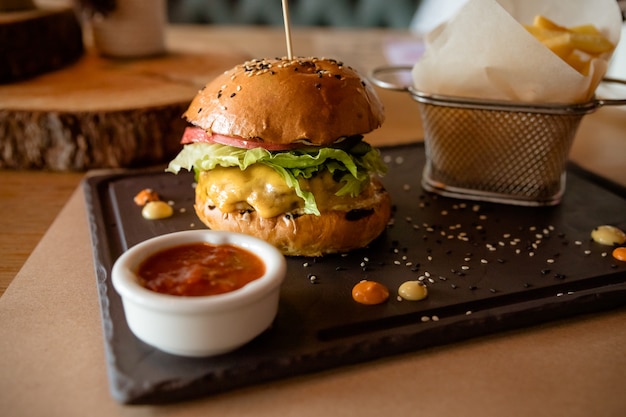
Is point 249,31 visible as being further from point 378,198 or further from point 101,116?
point 378,198

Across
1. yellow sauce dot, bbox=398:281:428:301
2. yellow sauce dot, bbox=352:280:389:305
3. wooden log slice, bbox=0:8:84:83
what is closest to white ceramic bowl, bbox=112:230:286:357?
yellow sauce dot, bbox=352:280:389:305

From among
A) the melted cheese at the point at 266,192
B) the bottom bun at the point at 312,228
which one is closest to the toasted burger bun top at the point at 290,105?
the melted cheese at the point at 266,192

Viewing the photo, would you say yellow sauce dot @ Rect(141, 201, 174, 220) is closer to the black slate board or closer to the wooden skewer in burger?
the black slate board

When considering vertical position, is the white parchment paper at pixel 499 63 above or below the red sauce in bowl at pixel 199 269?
above

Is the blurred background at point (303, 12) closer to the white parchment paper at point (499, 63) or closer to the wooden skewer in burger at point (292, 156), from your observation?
the white parchment paper at point (499, 63)

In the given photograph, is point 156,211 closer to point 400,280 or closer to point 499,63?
point 400,280
